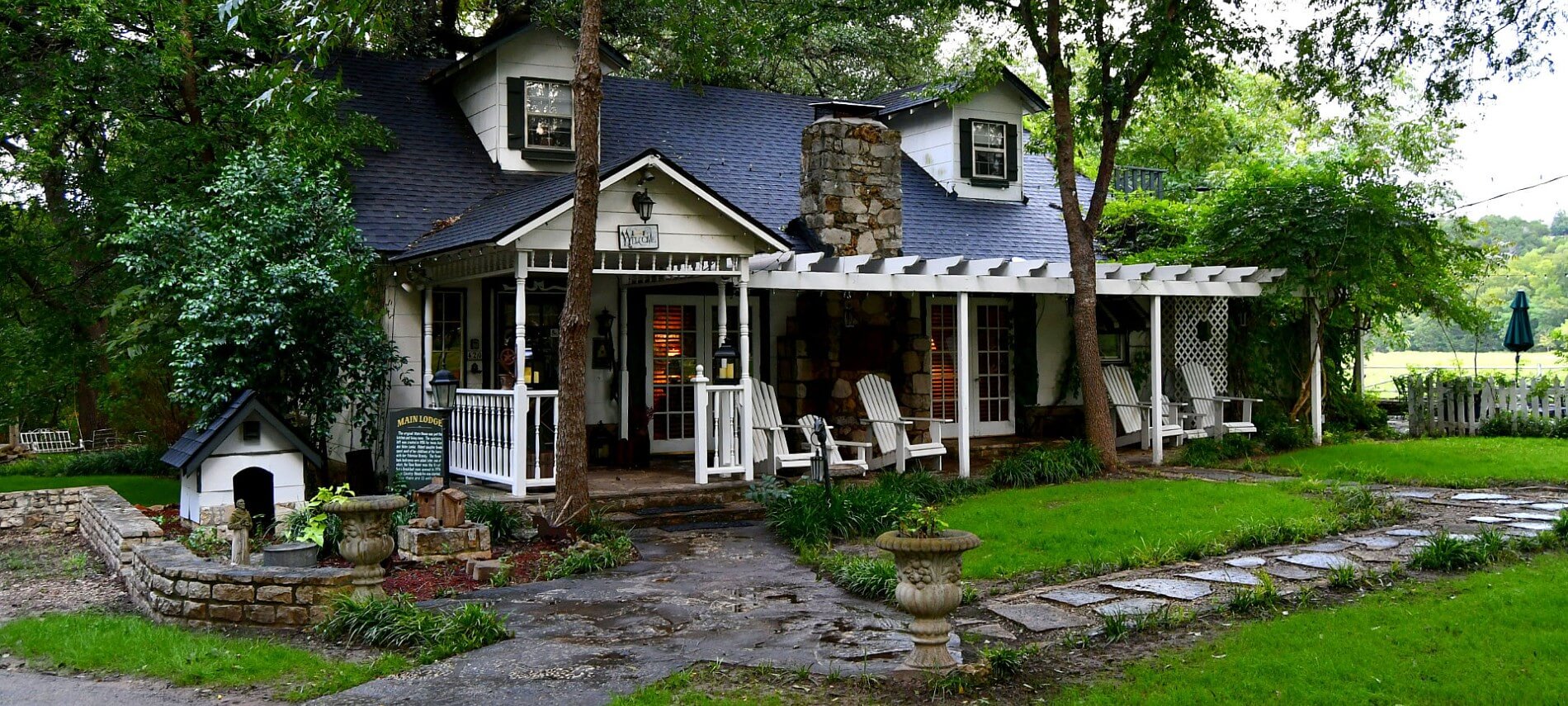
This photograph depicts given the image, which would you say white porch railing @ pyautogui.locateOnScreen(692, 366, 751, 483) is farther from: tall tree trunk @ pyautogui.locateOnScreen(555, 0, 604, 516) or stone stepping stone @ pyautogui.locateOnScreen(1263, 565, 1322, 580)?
stone stepping stone @ pyautogui.locateOnScreen(1263, 565, 1322, 580)

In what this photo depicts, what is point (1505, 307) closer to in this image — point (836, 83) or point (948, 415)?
point (836, 83)

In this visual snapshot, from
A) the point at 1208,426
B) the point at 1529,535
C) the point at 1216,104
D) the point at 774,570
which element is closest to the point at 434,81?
the point at 774,570

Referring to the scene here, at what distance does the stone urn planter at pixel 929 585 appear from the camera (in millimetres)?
5418

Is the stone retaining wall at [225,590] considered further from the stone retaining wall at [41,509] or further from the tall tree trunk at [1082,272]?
the tall tree trunk at [1082,272]

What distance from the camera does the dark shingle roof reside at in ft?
40.2

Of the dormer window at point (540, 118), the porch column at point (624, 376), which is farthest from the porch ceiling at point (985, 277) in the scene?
the dormer window at point (540, 118)

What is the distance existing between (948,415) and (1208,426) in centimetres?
321

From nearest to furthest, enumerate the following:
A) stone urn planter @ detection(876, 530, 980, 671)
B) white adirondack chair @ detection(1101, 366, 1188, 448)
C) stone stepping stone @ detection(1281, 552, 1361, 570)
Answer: stone urn planter @ detection(876, 530, 980, 671)
stone stepping stone @ detection(1281, 552, 1361, 570)
white adirondack chair @ detection(1101, 366, 1188, 448)

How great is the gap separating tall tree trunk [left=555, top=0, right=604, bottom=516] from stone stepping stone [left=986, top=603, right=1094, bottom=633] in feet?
12.5

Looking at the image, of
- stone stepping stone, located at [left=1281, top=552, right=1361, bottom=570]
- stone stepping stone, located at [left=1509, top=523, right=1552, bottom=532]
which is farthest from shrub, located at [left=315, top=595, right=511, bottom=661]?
stone stepping stone, located at [left=1509, top=523, right=1552, bottom=532]

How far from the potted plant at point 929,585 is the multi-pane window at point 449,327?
314 inches

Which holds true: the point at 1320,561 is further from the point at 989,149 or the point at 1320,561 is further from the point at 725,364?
the point at 989,149

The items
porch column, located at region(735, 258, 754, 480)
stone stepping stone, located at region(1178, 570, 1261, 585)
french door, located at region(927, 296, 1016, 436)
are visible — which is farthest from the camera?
french door, located at region(927, 296, 1016, 436)

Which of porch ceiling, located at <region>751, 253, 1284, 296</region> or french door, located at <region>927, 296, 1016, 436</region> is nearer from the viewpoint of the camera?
porch ceiling, located at <region>751, 253, 1284, 296</region>
